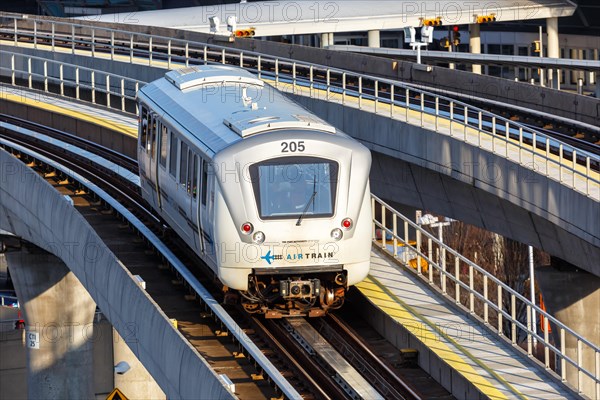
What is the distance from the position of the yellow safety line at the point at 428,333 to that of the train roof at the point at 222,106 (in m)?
2.50

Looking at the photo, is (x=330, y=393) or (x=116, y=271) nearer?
(x=330, y=393)

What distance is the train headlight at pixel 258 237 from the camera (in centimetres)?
1827

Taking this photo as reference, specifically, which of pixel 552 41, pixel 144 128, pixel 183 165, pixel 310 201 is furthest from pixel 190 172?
pixel 552 41

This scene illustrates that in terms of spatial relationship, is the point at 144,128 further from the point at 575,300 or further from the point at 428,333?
the point at 575,300

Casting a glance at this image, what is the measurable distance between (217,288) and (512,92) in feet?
56.4

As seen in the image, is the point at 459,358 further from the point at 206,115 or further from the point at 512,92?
the point at 512,92

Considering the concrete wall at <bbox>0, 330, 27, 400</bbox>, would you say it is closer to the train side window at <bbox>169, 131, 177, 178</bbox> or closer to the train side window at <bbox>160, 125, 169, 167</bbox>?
the train side window at <bbox>160, 125, 169, 167</bbox>

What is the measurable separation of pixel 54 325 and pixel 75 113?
17.9 feet

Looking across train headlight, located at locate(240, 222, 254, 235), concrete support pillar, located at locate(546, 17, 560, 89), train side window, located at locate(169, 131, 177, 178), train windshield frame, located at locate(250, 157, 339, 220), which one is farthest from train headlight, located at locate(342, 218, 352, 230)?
concrete support pillar, located at locate(546, 17, 560, 89)

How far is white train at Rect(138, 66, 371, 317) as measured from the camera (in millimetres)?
18297

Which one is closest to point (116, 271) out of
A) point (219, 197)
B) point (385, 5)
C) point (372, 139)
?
point (219, 197)

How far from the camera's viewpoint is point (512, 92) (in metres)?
36.1

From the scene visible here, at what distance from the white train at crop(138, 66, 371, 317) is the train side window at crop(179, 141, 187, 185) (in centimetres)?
70

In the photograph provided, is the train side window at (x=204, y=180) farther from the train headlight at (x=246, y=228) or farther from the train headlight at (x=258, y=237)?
the train headlight at (x=258, y=237)
